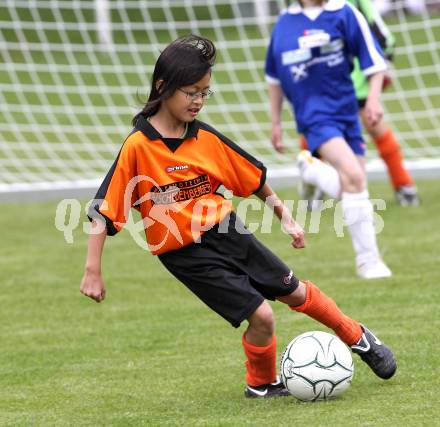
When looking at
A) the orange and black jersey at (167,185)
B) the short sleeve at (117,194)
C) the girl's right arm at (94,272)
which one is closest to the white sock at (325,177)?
the orange and black jersey at (167,185)

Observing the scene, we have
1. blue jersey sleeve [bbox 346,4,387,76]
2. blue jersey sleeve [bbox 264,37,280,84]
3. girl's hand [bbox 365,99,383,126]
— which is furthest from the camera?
blue jersey sleeve [bbox 264,37,280,84]

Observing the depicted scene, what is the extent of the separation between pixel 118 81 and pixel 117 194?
12.1 meters

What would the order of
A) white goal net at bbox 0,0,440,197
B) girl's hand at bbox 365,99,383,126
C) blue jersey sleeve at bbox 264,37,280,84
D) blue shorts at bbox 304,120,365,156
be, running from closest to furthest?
1. girl's hand at bbox 365,99,383,126
2. blue shorts at bbox 304,120,365,156
3. blue jersey sleeve at bbox 264,37,280,84
4. white goal net at bbox 0,0,440,197

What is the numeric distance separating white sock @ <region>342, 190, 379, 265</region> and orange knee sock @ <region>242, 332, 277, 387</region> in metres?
2.43

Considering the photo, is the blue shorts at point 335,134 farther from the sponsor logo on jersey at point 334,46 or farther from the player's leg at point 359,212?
the sponsor logo on jersey at point 334,46

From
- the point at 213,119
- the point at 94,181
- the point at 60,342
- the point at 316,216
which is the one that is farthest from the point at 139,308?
the point at 213,119

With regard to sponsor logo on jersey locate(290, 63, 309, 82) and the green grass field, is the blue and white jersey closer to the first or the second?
sponsor logo on jersey locate(290, 63, 309, 82)

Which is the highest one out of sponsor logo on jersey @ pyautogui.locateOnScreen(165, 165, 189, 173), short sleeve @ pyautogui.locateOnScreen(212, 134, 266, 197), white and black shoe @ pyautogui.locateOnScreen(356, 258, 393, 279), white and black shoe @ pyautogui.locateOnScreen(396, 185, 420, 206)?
sponsor logo on jersey @ pyautogui.locateOnScreen(165, 165, 189, 173)

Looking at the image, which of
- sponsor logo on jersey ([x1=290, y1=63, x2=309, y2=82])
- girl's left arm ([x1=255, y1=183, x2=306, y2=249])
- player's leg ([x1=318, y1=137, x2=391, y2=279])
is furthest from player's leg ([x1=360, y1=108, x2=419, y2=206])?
girl's left arm ([x1=255, y1=183, x2=306, y2=249])

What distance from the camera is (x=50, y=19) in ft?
56.5

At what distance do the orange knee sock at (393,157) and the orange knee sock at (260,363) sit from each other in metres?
5.28

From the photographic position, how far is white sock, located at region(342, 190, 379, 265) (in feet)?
23.5

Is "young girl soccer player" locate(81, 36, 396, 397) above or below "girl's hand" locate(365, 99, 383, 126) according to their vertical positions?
above

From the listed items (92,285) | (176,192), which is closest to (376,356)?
(176,192)
